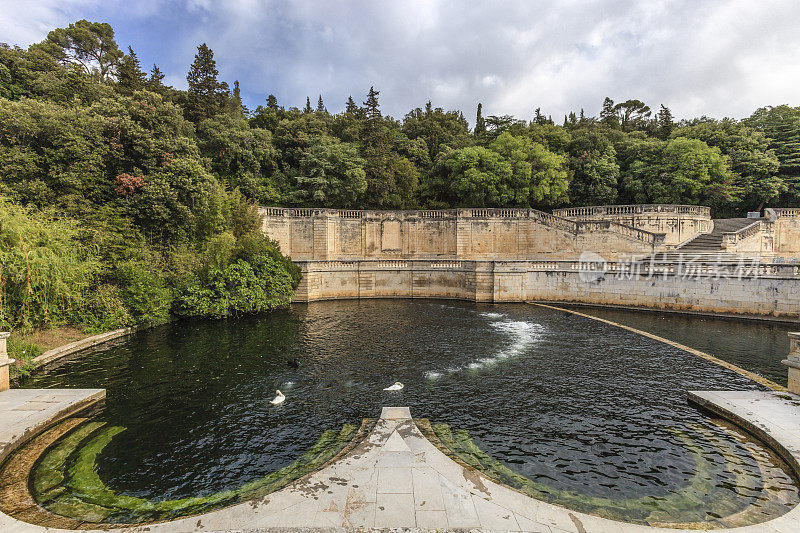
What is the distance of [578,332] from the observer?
17984mm

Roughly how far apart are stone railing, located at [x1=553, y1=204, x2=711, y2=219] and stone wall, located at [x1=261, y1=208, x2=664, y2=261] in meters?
3.50

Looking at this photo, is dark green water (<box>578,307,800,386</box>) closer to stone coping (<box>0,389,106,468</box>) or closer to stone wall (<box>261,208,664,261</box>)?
stone wall (<box>261,208,664,261</box>)

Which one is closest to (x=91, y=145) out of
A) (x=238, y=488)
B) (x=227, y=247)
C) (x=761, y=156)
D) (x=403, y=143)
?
(x=227, y=247)

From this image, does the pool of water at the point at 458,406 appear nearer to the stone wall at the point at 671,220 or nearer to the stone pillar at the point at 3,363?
the stone pillar at the point at 3,363

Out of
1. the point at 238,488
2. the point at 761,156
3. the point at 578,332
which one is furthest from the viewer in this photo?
the point at 761,156

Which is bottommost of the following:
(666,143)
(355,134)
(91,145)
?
(91,145)

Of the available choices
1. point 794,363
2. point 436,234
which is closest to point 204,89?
point 436,234

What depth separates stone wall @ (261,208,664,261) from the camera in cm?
3108

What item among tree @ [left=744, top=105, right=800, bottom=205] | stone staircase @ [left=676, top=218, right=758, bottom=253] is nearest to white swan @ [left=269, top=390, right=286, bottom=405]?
stone staircase @ [left=676, top=218, right=758, bottom=253]

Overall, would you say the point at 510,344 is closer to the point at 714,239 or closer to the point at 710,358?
the point at 710,358

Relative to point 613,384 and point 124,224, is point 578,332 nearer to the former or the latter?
point 613,384

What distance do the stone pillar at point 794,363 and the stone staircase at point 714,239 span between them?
22.1 meters

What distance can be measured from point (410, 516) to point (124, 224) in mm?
20158

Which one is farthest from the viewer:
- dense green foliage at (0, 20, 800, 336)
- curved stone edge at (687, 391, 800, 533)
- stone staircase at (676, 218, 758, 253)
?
stone staircase at (676, 218, 758, 253)
